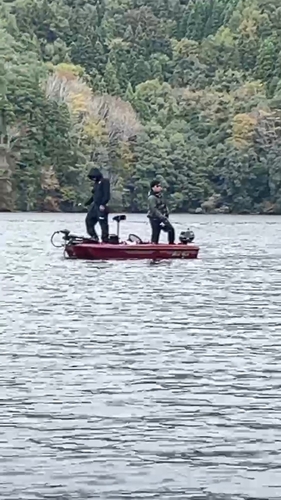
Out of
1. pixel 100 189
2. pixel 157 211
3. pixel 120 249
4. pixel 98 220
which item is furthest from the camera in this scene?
pixel 98 220

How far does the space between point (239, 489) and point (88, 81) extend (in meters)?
115

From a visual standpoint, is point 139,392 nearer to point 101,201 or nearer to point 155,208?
point 155,208

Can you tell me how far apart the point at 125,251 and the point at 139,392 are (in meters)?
21.5

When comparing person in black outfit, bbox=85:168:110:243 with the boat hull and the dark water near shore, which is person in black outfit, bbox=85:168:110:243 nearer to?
the boat hull

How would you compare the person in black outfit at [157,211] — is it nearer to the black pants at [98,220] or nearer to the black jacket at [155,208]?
the black jacket at [155,208]

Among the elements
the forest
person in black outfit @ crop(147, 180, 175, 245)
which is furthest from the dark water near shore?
the forest

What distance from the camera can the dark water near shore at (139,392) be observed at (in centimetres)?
1095

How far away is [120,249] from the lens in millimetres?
35875

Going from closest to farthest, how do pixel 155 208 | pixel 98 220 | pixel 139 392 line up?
1. pixel 139 392
2. pixel 155 208
3. pixel 98 220

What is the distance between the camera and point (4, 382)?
597 inches

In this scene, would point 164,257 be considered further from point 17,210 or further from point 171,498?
point 17,210

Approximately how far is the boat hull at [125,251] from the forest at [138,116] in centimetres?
6412

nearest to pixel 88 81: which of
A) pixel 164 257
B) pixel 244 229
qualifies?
pixel 244 229

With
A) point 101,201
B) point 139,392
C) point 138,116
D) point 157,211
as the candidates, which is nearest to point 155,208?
point 157,211
